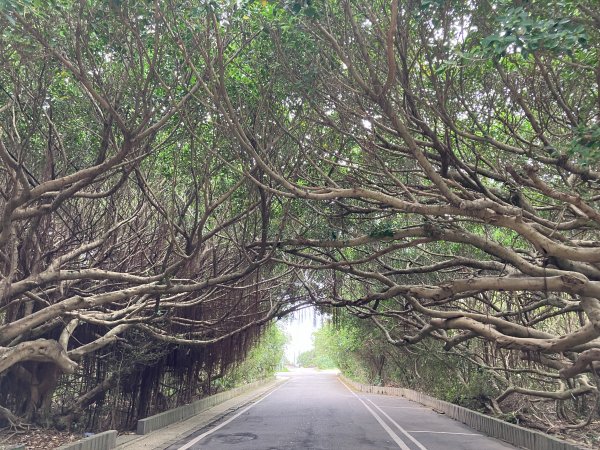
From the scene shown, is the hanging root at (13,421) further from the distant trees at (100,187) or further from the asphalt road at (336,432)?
the asphalt road at (336,432)

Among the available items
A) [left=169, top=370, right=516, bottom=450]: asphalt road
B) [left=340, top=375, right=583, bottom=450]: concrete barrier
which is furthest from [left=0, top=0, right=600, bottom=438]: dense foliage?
[left=169, top=370, right=516, bottom=450]: asphalt road

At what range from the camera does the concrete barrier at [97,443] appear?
7.91 m

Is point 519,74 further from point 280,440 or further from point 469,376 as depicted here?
point 469,376

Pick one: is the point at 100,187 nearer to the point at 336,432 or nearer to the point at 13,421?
the point at 13,421

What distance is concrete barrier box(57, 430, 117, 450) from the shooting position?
26.0 ft

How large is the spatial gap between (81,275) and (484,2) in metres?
6.63

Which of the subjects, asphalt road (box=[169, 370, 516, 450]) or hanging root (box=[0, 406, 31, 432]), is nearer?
hanging root (box=[0, 406, 31, 432])

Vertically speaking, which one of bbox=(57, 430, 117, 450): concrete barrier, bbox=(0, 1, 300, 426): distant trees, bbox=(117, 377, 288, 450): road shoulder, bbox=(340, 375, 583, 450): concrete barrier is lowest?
bbox=(117, 377, 288, 450): road shoulder

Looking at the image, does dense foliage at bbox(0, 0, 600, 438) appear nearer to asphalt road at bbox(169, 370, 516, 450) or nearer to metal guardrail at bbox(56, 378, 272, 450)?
metal guardrail at bbox(56, 378, 272, 450)

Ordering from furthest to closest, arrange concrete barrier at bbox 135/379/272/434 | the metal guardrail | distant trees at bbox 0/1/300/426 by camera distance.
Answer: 1. concrete barrier at bbox 135/379/272/434
2. the metal guardrail
3. distant trees at bbox 0/1/300/426

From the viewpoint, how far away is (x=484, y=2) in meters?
6.33

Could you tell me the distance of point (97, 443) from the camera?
8.81 meters

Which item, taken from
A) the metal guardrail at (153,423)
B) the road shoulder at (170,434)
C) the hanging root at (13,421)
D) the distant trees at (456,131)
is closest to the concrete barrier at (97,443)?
the metal guardrail at (153,423)

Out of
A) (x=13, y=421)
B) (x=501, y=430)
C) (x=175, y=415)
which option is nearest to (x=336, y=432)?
(x=501, y=430)
